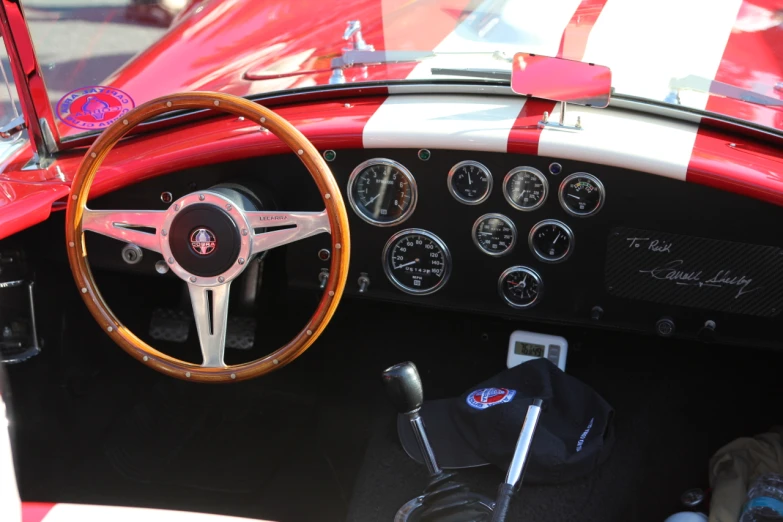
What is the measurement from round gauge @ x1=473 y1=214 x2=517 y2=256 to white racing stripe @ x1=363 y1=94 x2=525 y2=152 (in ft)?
0.75

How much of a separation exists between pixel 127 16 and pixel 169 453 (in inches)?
51.4

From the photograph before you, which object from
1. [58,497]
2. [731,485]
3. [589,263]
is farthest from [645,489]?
[58,497]

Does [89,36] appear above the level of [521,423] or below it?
above

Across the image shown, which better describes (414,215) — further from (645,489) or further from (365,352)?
(645,489)

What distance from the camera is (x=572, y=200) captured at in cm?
206

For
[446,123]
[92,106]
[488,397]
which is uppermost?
[92,106]

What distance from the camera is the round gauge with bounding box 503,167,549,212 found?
2051mm

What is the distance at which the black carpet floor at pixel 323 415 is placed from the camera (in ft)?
7.80

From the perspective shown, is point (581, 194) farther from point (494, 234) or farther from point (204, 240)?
point (204, 240)

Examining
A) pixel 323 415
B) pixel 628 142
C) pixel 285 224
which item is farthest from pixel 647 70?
pixel 323 415

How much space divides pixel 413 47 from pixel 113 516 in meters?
1.41

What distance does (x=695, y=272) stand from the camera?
206 cm

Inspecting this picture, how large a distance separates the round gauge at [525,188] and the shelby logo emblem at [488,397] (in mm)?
478
